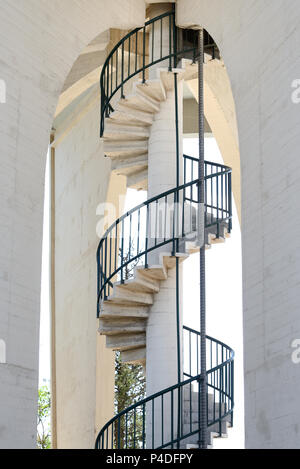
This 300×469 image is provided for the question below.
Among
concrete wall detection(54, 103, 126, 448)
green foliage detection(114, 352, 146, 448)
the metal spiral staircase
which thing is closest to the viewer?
the metal spiral staircase

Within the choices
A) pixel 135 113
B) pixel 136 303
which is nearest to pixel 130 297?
pixel 136 303

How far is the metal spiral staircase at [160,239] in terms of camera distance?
12828 millimetres

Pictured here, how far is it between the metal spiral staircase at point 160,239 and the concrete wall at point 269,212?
195 cm

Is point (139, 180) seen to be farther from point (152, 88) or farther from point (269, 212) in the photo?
point (269, 212)

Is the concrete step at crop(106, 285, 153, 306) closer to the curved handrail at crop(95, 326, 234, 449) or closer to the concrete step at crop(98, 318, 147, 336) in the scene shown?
the concrete step at crop(98, 318, 147, 336)

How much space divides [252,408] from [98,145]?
26.9 feet

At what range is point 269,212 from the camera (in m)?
10.5

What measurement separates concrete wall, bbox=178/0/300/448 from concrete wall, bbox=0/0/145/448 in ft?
7.15

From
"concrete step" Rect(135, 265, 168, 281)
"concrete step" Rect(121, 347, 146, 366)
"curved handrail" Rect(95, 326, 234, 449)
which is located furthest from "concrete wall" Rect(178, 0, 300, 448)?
"concrete step" Rect(121, 347, 146, 366)

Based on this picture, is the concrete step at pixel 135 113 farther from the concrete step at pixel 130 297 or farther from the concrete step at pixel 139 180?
the concrete step at pixel 130 297

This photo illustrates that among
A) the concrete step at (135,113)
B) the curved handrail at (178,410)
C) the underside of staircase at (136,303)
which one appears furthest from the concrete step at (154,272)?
the concrete step at (135,113)

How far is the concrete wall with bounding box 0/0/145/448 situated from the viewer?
1068 centimetres
